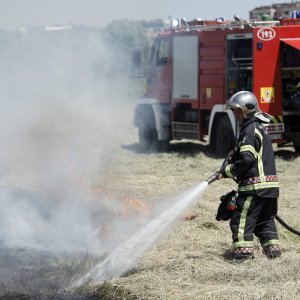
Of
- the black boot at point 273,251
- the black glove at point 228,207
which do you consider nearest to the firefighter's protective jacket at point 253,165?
the black glove at point 228,207

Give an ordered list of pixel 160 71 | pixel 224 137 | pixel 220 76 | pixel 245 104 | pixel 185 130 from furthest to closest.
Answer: pixel 160 71 < pixel 185 130 < pixel 224 137 < pixel 220 76 < pixel 245 104

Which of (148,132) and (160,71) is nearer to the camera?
(160,71)

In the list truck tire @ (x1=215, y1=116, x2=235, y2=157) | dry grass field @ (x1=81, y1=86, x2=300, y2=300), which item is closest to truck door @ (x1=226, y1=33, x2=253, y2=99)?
truck tire @ (x1=215, y1=116, x2=235, y2=157)

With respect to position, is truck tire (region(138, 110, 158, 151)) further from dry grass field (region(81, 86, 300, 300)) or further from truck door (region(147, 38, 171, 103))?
dry grass field (region(81, 86, 300, 300))

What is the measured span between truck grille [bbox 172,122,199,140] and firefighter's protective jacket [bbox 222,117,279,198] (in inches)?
317

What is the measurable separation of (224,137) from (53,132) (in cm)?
341

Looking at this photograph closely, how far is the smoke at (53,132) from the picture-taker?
23.4ft

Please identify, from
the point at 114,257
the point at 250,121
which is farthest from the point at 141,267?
the point at 250,121

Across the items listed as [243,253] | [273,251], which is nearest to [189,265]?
[243,253]

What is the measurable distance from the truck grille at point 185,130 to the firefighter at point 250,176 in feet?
26.3

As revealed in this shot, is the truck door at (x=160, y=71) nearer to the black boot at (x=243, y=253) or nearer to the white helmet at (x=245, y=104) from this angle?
the white helmet at (x=245, y=104)

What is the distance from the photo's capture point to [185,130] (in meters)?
14.2

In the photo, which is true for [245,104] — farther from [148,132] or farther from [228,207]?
[148,132]

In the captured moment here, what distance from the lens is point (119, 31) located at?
39.1 feet
